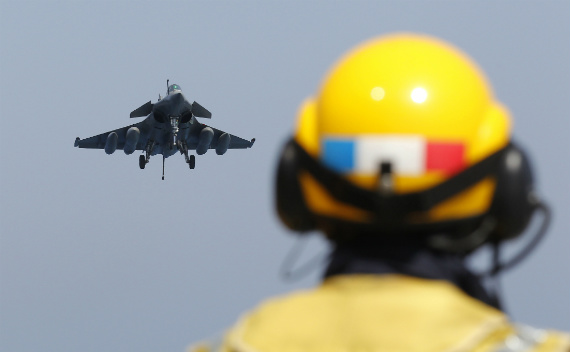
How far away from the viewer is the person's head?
9.48ft

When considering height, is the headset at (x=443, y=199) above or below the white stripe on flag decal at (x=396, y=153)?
below

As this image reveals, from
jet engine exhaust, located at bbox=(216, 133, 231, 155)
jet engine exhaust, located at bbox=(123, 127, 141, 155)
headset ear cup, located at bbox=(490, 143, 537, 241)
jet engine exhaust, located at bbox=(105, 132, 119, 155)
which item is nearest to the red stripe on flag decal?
headset ear cup, located at bbox=(490, 143, 537, 241)

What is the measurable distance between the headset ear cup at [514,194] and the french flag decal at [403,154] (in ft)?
0.48

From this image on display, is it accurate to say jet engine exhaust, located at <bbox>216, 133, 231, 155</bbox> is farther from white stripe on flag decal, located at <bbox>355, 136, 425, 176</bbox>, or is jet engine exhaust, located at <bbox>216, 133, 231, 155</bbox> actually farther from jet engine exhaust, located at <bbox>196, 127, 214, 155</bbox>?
white stripe on flag decal, located at <bbox>355, 136, 425, 176</bbox>

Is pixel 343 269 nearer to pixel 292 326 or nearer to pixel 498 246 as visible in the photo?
pixel 292 326

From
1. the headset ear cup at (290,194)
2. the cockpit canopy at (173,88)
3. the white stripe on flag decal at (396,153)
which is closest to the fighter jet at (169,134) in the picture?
the cockpit canopy at (173,88)

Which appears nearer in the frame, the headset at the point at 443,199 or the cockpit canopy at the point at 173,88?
the headset at the point at 443,199

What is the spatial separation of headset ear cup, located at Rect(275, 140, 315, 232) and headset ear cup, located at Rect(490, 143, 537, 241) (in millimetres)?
622

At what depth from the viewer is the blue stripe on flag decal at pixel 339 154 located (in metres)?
2.95

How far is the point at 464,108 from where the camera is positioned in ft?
9.64

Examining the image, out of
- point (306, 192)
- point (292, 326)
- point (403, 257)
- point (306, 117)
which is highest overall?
point (306, 117)

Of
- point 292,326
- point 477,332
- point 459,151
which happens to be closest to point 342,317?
point 292,326

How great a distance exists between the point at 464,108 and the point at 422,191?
0.29 m

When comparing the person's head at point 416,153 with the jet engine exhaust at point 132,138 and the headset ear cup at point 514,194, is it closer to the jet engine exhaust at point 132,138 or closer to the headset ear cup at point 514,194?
the headset ear cup at point 514,194
